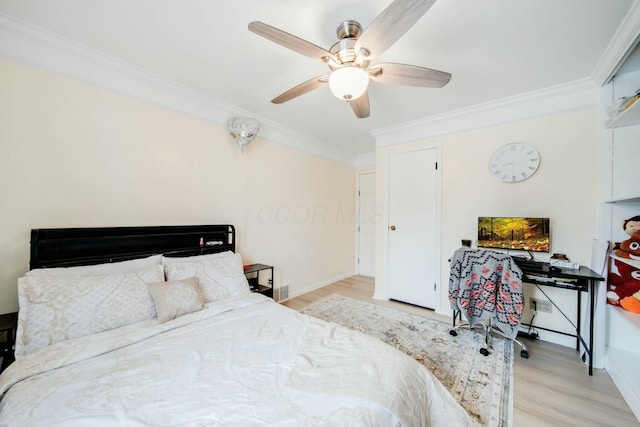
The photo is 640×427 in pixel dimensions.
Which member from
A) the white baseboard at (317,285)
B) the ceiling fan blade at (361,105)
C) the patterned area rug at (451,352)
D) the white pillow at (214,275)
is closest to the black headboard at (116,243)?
the white pillow at (214,275)

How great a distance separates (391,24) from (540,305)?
2926 mm

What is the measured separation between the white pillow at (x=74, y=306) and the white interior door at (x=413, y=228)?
9.59 feet

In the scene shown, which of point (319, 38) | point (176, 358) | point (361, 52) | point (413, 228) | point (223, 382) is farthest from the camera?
point (413, 228)

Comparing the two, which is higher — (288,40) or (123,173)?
(288,40)

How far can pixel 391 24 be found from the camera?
1.19 meters

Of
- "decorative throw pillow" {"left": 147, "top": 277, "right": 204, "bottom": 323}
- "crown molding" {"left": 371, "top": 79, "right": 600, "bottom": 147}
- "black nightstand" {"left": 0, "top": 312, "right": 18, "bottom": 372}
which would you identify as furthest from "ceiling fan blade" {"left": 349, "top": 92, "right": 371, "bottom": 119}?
"black nightstand" {"left": 0, "top": 312, "right": 18, "bottom": 372}

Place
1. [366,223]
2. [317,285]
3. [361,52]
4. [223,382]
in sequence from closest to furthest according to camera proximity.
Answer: [223,382], [361,52], [317,285], [366,223]

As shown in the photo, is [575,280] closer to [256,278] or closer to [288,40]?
[288,40]

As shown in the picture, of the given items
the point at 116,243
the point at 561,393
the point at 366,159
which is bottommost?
the point at 561,393

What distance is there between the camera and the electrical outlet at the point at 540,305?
240cm

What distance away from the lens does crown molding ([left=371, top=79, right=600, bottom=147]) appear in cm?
227

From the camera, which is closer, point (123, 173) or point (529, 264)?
point (123, 173)

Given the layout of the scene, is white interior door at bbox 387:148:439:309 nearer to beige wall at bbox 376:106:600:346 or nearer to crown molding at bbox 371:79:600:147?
beige wall at bbox 376:106:600:346

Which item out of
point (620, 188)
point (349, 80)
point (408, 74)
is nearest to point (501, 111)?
point (620, 188)
